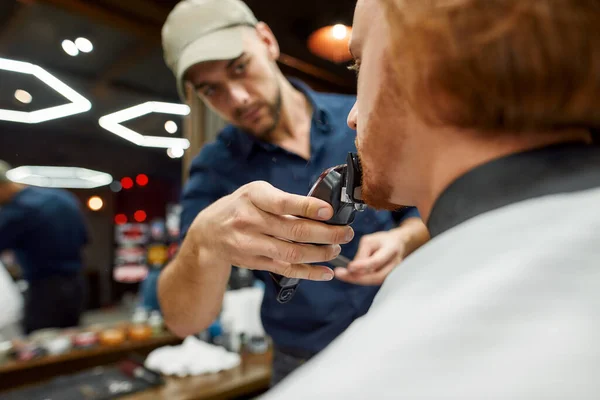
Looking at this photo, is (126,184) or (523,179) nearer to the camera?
(523,179)

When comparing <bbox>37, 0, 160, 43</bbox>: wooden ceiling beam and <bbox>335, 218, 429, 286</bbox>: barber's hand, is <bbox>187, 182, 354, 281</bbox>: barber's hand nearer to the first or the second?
<bbox>335, 218, 429, 286</bbox>: barber's hand

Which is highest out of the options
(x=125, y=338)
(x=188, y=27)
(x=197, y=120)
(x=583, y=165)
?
(x=188, y=27)

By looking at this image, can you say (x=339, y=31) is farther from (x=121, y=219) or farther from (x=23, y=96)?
(x=121, y=219)

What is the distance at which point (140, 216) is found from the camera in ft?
6.95

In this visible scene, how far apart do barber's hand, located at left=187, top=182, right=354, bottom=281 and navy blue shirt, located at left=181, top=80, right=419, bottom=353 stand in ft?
0.17

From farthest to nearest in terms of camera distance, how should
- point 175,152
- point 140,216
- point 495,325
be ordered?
point 140,216 → point 175,152 → point 495,325

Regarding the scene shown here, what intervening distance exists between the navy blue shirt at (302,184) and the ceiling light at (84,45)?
0.29 metres

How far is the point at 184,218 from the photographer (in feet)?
3.41

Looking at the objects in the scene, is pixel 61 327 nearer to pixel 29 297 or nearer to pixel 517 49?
pixel 29 297

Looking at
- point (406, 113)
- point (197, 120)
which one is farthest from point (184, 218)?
point (406, 113)

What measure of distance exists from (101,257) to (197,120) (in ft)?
4.18

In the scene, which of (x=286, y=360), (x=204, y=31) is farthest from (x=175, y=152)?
(x=286, y=360)

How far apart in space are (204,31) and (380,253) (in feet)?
1.82

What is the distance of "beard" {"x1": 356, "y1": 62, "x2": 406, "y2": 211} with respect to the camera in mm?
542
